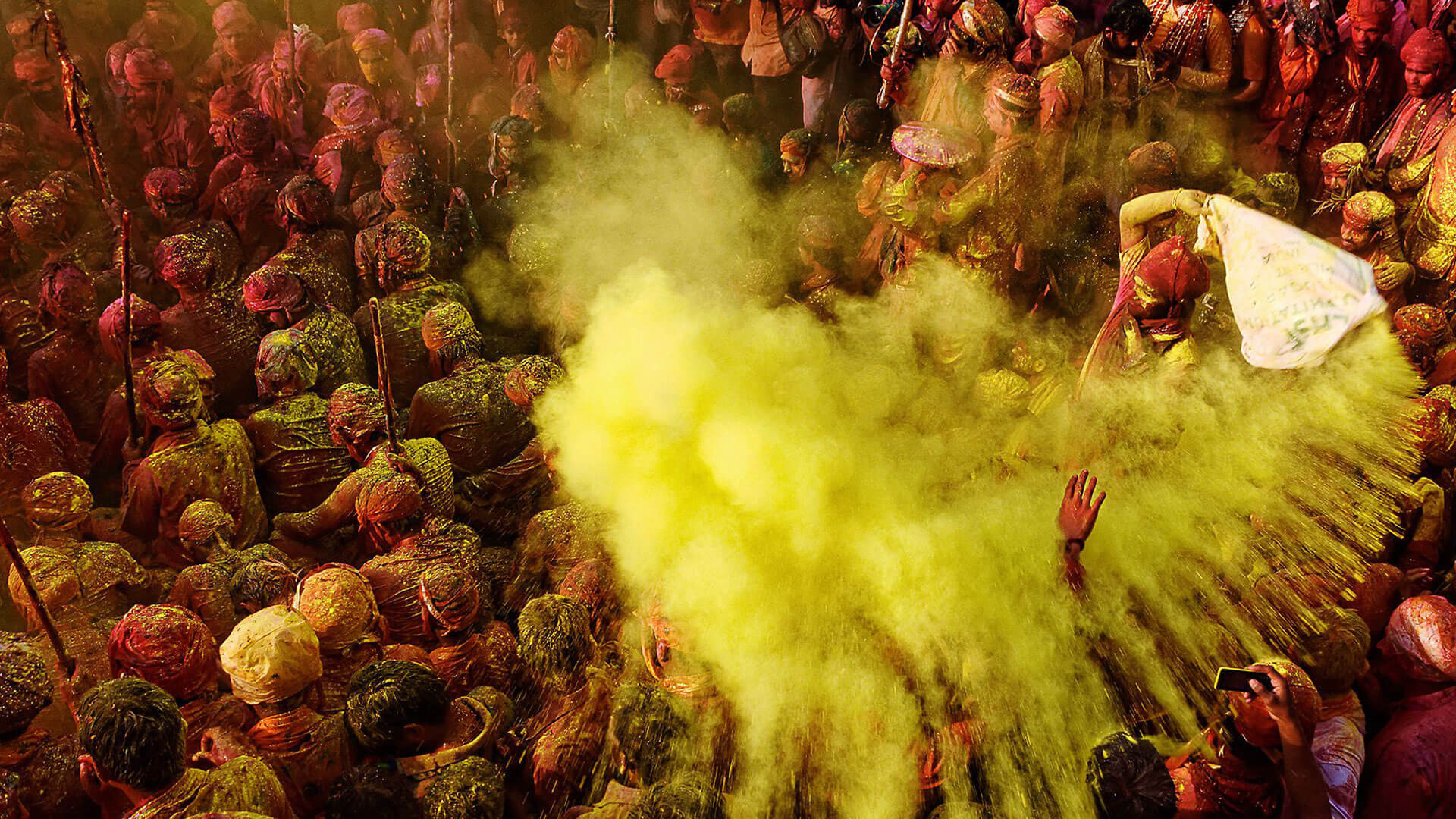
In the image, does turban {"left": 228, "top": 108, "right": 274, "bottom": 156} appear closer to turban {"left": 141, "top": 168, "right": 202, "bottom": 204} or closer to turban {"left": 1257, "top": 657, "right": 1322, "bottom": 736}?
turban {"left": 141, "top": 168, "right": 202, "bottom": 204}

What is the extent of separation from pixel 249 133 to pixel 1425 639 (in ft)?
24.1

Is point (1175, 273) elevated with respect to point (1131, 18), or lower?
lower

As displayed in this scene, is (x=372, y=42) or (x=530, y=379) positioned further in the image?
(x=372, y=42)

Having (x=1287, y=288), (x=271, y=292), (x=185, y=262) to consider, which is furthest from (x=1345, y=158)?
(x=185, y=262)

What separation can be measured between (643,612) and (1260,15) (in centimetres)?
525

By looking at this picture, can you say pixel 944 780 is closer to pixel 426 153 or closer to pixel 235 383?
pixel 235 383

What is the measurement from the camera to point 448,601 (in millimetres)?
3852

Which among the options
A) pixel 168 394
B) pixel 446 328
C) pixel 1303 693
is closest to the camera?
pixel 1303 693

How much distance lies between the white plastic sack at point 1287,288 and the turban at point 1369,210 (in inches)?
102

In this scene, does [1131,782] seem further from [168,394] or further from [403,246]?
[403,246]

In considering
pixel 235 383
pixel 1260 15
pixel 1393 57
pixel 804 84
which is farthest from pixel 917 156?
pixel 235 383

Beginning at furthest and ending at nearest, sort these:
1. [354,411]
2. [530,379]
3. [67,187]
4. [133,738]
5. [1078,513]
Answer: [67,187] < [530,379] < [354,411] < [1078,513] < [133,738]

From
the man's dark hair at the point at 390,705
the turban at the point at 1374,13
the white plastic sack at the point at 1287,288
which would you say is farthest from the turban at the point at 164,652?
the turban at the point at 1374,13

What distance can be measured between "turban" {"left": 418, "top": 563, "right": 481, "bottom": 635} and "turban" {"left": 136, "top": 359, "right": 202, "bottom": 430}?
5.42ft
